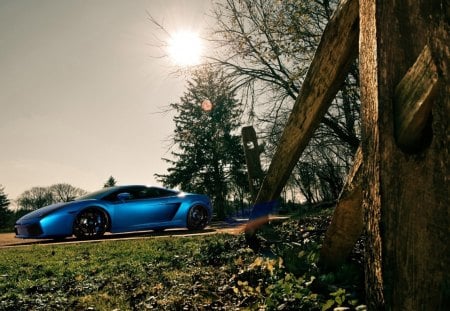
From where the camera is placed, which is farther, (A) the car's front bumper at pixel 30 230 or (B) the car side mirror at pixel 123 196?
(B) the car side mirror at pixel 123 196

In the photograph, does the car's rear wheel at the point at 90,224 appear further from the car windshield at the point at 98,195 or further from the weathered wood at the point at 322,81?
the weathered wood at the point at 322,81

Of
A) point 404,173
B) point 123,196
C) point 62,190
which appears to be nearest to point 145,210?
point 123,196

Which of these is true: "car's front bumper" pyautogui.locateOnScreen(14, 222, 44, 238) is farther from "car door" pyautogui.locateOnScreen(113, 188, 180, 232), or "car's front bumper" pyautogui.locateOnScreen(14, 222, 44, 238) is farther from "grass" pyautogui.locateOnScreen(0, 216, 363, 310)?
"grass" pyautogui.locateOnScreen(0, 216, 363, 310)

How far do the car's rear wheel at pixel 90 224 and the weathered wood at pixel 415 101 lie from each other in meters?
8.62

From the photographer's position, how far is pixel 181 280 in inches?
148

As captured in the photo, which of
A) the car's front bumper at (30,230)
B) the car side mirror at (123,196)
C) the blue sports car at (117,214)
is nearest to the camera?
the car's front bumper at (30,230)

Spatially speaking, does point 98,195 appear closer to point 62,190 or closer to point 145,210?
point 145,210

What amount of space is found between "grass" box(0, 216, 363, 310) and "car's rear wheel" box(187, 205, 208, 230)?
172 inches

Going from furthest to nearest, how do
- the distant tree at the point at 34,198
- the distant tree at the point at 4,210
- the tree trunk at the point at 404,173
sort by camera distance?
the distant tree at the point at 34,198
the distant tree at the point at 4,210
the tree trunk at the point at 404,173

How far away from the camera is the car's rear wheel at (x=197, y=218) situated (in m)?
10.8

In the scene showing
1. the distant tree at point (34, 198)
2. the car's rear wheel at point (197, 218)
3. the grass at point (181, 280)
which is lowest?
the grass at point (181, 280)

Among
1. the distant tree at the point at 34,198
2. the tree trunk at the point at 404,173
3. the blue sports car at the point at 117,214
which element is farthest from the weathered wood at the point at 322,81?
the distant tree at the point at 34,198

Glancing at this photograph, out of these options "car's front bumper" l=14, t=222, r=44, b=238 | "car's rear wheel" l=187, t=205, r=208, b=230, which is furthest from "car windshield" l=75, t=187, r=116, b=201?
"car's rear wheel" l=187, t=205, r=208, b=230

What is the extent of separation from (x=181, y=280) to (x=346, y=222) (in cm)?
196
